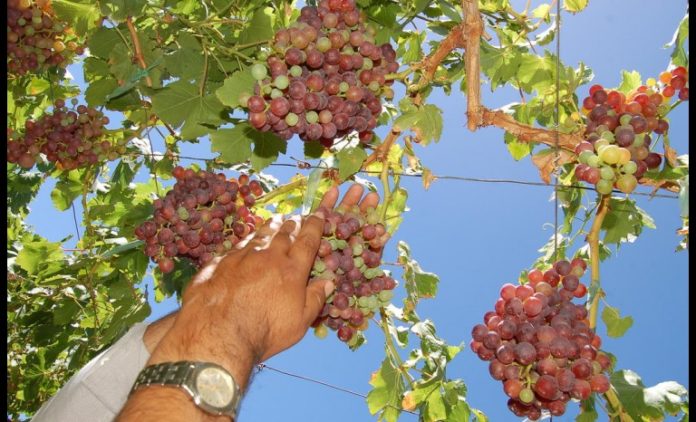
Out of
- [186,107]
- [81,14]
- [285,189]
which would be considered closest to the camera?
[186,107]

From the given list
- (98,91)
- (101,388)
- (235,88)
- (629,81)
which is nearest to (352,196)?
(235,88)

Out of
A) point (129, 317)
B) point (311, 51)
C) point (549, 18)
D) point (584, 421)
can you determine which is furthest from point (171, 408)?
point (549, 18)

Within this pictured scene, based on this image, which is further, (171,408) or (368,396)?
(368,396)

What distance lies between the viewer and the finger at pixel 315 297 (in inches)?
66.4

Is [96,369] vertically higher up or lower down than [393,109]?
lower down

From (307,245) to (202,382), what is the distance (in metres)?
0.50

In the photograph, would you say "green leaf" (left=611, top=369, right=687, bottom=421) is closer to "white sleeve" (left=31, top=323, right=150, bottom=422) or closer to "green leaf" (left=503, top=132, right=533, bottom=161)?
"green leaf" (left=503, top=132, right=533, bottom=161)

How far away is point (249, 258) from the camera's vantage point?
1650mm

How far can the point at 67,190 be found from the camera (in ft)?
13.0

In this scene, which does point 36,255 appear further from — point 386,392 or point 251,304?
point 251,304

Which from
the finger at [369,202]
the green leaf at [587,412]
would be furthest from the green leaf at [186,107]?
the green leaf at [587,412]

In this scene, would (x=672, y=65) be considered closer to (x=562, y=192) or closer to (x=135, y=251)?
(x=562, y=192)

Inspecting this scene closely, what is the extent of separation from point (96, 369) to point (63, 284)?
6.12 feet

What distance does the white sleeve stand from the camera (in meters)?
1.83
